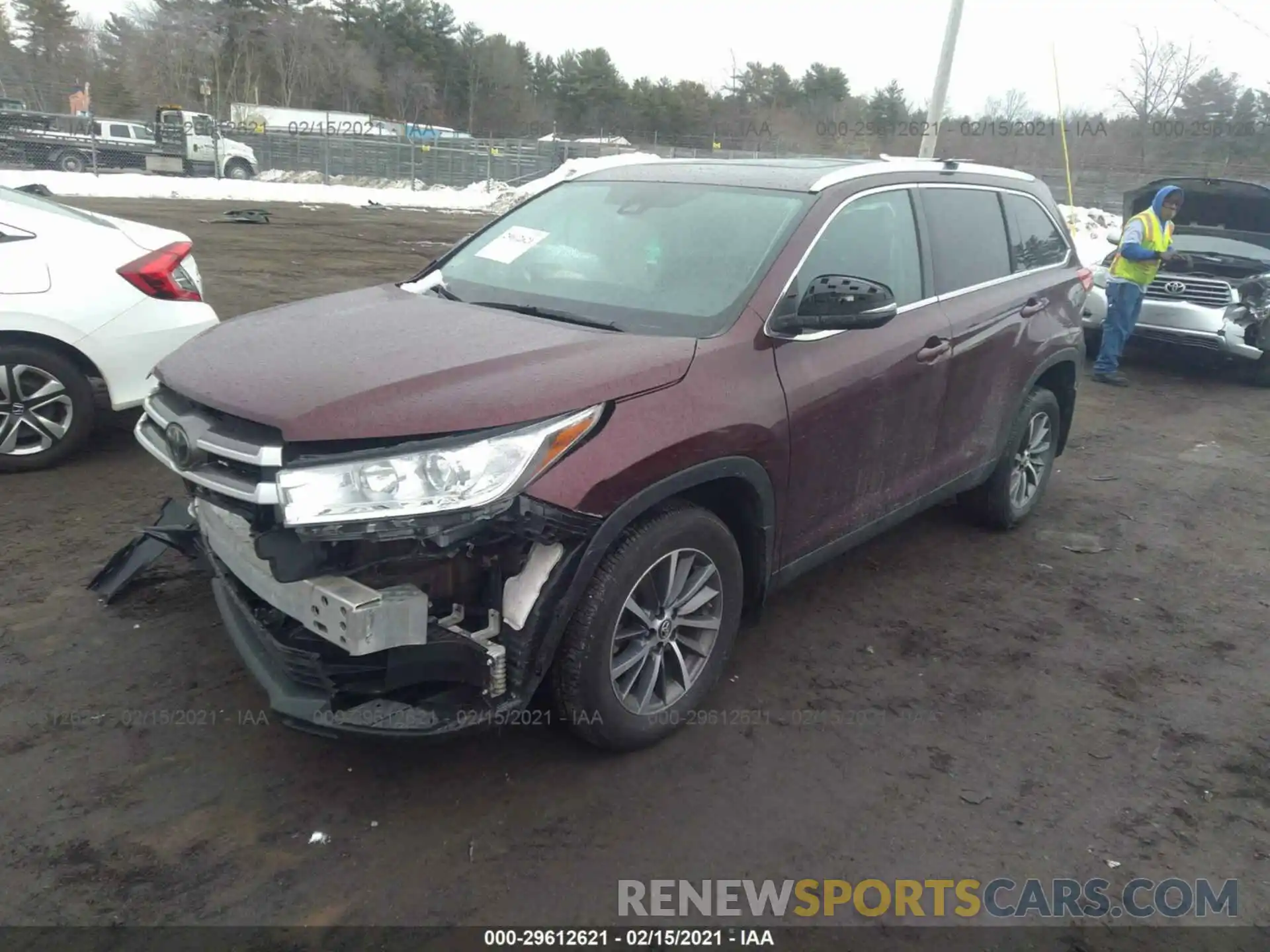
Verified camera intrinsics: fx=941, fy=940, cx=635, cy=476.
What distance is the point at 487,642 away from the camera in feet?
8.63

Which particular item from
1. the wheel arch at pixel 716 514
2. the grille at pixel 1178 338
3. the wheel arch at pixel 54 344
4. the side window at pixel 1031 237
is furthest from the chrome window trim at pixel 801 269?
the grille at pixel 1178 338

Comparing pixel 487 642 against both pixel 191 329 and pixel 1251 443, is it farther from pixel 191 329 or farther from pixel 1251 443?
pixel 1251 443

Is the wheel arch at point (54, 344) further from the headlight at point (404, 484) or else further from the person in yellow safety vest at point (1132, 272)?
the person in yellow safety vest at point (1132, 272)

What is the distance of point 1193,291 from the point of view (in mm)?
9766

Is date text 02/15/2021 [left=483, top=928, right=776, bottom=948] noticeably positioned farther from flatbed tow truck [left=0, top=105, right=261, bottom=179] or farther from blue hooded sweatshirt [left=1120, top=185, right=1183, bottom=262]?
flatbed tow truck [left=0, top=105, right=261, bottom=179]

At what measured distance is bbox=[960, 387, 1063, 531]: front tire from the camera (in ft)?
16.4

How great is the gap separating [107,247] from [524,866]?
4279 millimetres

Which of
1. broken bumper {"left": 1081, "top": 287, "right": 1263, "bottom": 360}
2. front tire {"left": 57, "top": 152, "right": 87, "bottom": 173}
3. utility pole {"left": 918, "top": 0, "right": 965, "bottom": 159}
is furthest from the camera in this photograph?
front tire {"left": 57, "top": 152, "right": 87, "bottom": 173}

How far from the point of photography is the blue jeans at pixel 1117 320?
9.32 metres

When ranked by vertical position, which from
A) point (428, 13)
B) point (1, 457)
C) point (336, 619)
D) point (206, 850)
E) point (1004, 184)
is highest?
point (428, 13)

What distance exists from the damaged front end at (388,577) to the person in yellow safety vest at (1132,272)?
841 centimetres

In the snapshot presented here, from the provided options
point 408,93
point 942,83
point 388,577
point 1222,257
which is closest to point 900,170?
point 388,577

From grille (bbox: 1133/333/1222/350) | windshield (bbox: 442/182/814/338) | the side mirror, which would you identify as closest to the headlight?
windshield (bbox: 442/182/814/338)

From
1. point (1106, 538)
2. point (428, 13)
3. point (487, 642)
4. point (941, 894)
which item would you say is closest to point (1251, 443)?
point (1106, 538)
